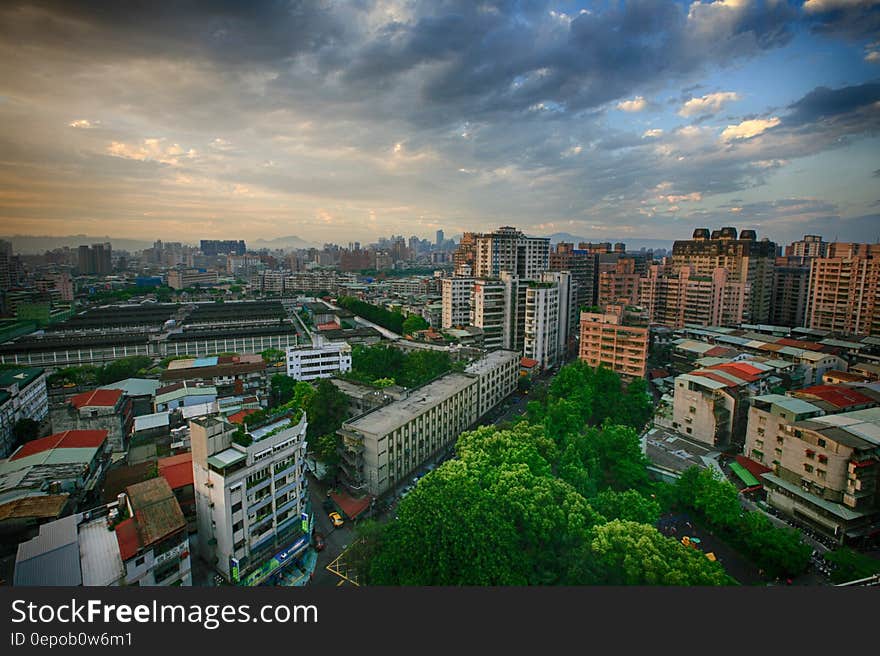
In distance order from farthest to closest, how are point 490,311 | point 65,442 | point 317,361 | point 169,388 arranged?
point 490,311
point 317,361
point 169,388
point 65,442

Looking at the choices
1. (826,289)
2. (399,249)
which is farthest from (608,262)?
(399,249)

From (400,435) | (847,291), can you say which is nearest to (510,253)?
(847,291)

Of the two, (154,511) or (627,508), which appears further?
(627,508)

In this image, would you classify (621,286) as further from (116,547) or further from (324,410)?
(116,547)

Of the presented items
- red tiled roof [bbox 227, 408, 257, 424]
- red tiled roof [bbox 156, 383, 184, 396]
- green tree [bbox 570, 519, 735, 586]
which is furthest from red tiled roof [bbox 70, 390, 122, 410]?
green tree [bbox 570, 519, 735, 586]

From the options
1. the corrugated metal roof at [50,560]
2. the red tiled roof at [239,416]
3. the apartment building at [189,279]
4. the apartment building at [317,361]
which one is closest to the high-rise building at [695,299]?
the apartment building at [317,361]

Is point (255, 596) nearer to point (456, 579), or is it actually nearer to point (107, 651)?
point (107, 651)
